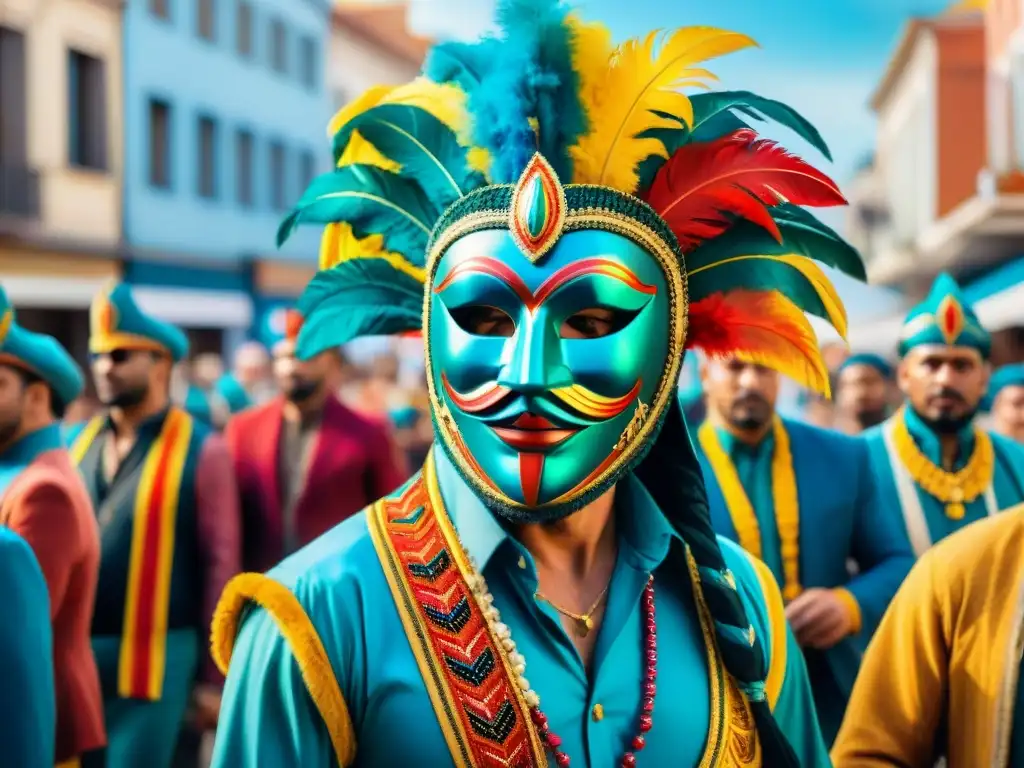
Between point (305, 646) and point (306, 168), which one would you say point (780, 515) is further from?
point (306, 168)

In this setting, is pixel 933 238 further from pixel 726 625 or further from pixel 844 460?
pixel 726 625

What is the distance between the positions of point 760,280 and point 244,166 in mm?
22780

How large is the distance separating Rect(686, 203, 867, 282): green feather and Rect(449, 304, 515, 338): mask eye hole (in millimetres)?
430

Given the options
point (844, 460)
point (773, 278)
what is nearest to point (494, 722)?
point (773, 278)

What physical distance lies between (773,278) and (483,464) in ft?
2.21

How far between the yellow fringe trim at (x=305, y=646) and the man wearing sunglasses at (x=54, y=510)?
6.12 ft

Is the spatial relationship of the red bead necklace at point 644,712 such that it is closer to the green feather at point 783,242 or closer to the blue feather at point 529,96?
the green feather at point 783,242

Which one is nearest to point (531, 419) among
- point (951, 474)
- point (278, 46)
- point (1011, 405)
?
point (951, 474)

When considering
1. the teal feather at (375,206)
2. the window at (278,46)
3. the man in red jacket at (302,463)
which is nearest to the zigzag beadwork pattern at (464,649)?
the teal feather at (375,206)

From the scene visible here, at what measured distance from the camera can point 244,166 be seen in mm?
24344

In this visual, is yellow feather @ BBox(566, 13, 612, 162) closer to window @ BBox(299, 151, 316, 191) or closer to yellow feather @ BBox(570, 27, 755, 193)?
yellow feather @ BBox(570, 27, 755, 193)

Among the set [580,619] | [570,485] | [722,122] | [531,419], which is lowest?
[580,619]

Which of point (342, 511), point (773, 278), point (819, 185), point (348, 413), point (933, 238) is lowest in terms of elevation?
point (342, 511)

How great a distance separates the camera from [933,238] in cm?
2184
